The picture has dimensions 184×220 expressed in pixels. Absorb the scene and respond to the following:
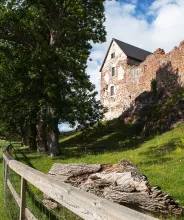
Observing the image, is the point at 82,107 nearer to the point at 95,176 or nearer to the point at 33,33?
the point at 33,33

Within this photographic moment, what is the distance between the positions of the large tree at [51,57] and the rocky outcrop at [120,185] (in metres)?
11.9

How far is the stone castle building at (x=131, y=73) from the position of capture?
32.8 metres

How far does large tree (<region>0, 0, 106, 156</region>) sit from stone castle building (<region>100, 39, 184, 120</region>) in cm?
1244

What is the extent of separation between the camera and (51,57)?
1989 centimetres

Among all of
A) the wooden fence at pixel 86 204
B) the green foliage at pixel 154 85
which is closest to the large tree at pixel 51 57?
the green foliage at pixel 154 85

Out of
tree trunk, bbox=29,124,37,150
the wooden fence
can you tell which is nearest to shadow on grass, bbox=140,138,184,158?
the wooden fence

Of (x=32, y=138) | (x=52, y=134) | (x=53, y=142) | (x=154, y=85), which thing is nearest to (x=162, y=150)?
(x=53, y=142)

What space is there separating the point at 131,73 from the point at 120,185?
37.6 m

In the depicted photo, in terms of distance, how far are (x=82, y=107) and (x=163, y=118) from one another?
9.24m

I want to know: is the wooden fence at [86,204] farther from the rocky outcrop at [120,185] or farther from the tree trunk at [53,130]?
the tree trunk at [53,130]

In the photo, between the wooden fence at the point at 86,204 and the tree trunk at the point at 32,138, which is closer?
the wooden fence at the point at 86,204

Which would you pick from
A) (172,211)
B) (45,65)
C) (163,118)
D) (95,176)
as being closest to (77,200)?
(172,211)

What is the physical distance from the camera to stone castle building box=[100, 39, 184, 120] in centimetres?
3280

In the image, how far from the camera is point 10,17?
799 inches
